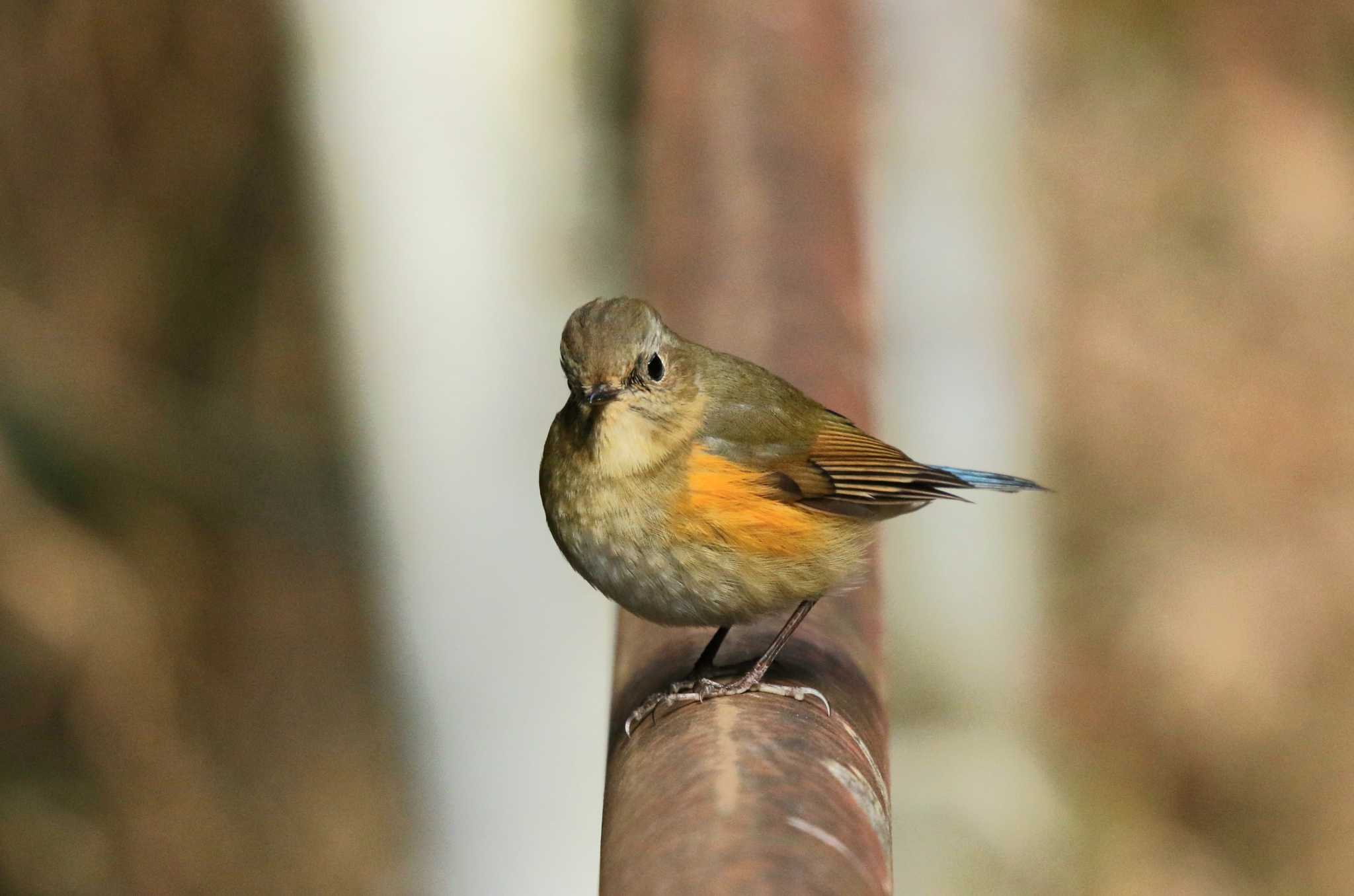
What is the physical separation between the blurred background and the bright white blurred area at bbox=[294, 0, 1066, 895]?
2cm

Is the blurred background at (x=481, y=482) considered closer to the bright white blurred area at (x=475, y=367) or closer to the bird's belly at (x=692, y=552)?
the bright white blurred area at (x=475, y=367)

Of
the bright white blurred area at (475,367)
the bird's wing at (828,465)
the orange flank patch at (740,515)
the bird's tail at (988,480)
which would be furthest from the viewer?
the bright white blurred area at (475,367)

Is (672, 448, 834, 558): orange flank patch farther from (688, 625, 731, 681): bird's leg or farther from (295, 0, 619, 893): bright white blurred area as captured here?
(295, 0, 619, 893): bright white blurred area

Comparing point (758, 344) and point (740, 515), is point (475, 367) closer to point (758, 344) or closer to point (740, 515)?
point (758, 344)

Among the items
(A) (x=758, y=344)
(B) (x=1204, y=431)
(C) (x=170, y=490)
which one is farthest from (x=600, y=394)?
(B) (x=1204, y=431)

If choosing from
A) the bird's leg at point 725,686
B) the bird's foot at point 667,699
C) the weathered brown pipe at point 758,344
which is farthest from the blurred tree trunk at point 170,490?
the bird's foot at point 667,699

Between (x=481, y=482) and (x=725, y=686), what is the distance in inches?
111

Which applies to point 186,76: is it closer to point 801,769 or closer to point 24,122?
point 24,122

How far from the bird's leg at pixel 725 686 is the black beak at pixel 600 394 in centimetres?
49

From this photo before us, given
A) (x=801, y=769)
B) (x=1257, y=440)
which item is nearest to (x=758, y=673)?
(x=801, y=769)

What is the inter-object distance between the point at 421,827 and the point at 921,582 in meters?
2.00

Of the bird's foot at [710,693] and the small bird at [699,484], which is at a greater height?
the small bird at [699,484]

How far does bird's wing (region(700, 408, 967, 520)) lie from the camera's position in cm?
310

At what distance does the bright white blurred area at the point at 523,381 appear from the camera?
→ 5.14 m
